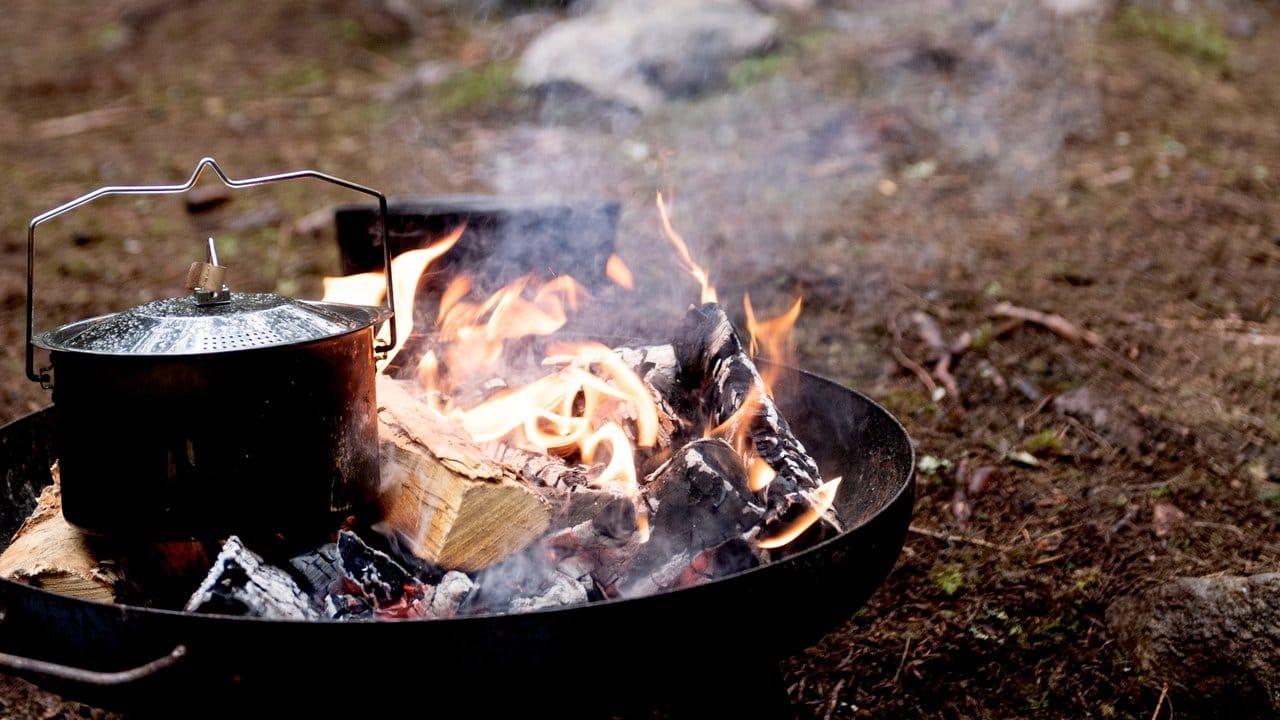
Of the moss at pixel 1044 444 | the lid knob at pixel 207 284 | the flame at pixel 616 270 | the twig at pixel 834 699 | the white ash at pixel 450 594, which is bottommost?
the twig at pixel 834 699

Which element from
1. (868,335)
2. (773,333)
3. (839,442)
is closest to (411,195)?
(868,335)

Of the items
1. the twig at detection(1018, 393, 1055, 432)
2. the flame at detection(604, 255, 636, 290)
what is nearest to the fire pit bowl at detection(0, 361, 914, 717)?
the flame at detection(604, 255, 636, 290)

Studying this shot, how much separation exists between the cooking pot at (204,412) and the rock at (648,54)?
17.7ft

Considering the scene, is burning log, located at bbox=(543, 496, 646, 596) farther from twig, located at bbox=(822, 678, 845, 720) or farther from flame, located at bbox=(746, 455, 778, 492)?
twig, located at bbox=(822, 678, 845, 720)

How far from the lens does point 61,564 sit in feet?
6.64

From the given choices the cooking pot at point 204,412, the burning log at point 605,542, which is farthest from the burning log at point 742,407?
the cooking pot at point 204,412

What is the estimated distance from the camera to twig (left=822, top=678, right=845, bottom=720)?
2682 mm

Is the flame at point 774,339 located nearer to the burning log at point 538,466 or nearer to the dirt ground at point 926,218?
the burning log at point 538,466

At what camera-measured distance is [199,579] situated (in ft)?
7.11

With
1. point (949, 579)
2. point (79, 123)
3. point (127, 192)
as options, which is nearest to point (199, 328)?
point (127, 192)

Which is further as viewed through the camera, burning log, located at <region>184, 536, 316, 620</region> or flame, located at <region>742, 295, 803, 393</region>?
flame, located at <region>742, 295, 803, 393</region>

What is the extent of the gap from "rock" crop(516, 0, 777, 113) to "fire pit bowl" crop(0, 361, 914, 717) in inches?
224

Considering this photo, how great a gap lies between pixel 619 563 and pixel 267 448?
31.5 inches

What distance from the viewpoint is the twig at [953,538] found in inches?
129
